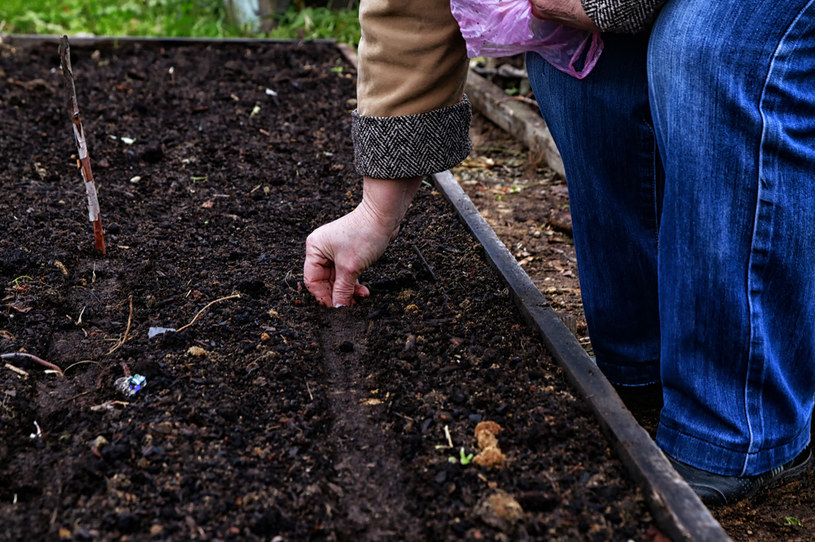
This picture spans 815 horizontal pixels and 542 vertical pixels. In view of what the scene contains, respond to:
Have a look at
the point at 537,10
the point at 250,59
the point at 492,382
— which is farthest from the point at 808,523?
the point at 250,59

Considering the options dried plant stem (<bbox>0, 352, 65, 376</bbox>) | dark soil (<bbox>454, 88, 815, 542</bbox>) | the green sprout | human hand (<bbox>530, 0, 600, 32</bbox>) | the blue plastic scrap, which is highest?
human hand (<bbox>530, 0, 600, 32</bbox>)

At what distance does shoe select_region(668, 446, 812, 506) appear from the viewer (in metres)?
1.60

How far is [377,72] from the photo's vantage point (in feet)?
5.75

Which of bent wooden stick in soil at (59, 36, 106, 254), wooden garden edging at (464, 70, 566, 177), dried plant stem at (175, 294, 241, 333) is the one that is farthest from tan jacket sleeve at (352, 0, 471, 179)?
wooden garden edging at (464, 70, 566, 177)

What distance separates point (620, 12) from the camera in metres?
1.47

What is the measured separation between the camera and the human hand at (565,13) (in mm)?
1507

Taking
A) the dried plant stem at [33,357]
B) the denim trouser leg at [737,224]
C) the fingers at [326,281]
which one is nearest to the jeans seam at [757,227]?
the denim trouser leg at [737,224]

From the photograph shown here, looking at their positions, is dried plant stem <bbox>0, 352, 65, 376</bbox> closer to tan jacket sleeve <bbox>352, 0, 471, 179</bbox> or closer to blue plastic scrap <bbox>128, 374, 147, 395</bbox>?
blue plastic scrap <bbox>128, 374, 147, 395</bbox>

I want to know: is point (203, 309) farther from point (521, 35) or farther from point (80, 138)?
point (521, 35)

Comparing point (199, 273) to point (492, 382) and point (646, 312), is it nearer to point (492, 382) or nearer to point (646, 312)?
point (492, 382)

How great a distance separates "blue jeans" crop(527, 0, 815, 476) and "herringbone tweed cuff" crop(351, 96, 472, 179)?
0.28 metres

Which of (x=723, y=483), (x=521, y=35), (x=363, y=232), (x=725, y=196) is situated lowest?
(x=723, y=483)

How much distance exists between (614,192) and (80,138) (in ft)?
4.56

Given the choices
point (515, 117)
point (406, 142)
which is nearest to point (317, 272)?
point (406, 142)
